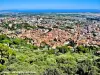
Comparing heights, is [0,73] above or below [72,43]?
above

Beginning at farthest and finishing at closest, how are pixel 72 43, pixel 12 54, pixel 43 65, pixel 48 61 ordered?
pixel 72 43 < pixel 12 54 < pixel 48 61 < pixel 43 65

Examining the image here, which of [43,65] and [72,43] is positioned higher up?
[43,65]

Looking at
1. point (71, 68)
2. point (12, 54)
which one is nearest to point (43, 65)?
point (71, 68)

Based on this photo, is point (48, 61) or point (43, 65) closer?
point (43, 65)

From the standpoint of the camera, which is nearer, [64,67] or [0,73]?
[0,73]

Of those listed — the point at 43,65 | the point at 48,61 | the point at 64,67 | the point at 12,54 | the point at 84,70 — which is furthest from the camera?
the point at 12,54

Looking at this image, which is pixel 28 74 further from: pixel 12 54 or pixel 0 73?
pixel 12 54

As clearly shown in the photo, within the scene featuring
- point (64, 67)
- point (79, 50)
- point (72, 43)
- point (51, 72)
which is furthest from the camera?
point (72, 43)

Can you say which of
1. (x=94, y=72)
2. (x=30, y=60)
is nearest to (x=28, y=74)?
(x=94, y=72)

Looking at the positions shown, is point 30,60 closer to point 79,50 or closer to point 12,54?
point 12,54
